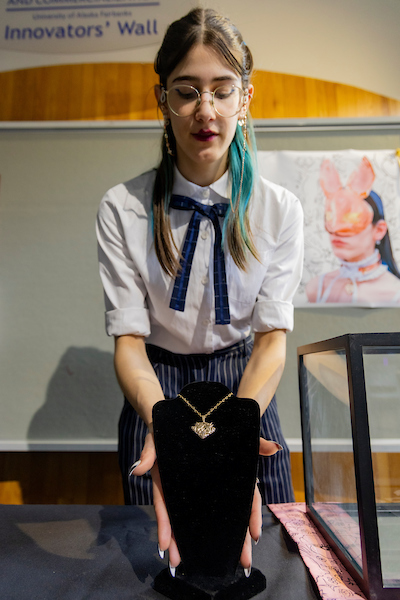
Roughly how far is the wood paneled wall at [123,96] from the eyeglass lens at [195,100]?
2.32 feet

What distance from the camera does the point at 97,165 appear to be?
57.6 inches

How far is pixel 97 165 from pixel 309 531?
49.6 inches

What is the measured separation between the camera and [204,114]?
30.9 inches

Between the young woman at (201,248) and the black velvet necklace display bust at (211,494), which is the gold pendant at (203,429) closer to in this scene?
the black velvet necklace display bust at (211,494)

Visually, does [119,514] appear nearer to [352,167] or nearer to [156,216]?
[156,216]

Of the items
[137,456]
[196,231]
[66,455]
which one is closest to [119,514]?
[137,456]

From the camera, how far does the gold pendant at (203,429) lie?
0.48 m

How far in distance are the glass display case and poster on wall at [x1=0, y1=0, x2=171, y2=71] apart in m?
1.42

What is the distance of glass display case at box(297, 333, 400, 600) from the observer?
43cm

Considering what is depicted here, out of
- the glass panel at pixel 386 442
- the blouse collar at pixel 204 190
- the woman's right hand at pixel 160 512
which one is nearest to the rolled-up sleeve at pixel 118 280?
the blouse collar at pixel 204 190

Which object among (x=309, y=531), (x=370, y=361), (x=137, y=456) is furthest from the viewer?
(x=137, y=456)

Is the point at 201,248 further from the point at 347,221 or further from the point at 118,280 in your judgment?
the point at 347,221

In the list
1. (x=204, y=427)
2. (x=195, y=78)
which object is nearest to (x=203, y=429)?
(x=204, y=427)

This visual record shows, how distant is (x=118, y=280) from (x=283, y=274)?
342 millimetres
